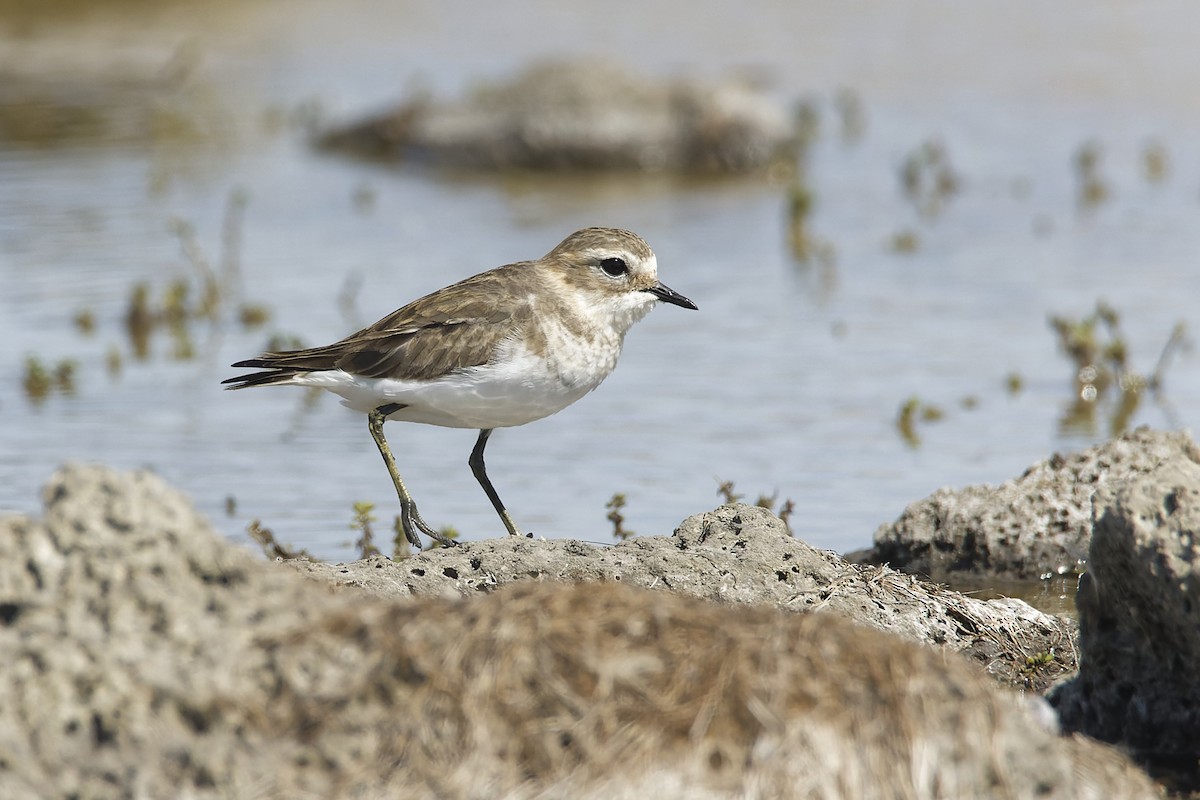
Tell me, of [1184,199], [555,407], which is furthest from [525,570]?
[1184,199]

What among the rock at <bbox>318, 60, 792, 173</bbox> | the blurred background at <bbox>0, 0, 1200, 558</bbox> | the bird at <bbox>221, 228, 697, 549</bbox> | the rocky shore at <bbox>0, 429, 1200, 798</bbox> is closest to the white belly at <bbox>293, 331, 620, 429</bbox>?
the bird at <bbox>221, 228, 697, 549</bbox>

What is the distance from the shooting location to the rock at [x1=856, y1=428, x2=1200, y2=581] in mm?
8266

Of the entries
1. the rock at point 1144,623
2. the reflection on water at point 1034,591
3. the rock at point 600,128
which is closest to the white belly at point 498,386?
the reflection on water at point 1034,591

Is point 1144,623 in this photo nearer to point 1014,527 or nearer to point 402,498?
point 1014,527

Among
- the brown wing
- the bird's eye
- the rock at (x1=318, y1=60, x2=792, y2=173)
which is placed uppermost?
the rock at (x1=318, y1=60, x2=792, y2=173)

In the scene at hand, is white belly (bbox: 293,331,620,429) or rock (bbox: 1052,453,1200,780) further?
white belly (bbox: 293,331,620,429)

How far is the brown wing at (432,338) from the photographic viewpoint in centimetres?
798

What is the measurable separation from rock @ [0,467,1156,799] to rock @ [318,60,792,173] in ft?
48.4

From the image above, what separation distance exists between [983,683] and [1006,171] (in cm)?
1382

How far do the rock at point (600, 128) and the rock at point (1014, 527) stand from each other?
11278 millimetres

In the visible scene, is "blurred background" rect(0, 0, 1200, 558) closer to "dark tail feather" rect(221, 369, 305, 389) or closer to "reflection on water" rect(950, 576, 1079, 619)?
"reflection on water" rect(950, 576, 1079, 619)

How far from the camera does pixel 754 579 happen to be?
6.89m

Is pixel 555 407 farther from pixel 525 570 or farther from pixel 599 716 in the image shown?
pixel 599 716

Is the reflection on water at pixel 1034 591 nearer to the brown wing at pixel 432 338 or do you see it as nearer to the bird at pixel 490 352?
the bird at pixel 490 352
